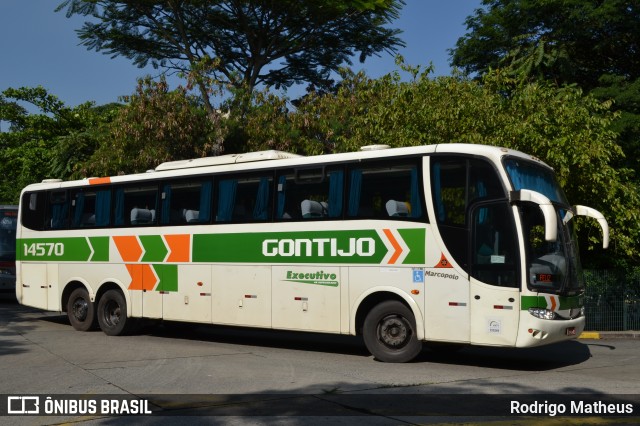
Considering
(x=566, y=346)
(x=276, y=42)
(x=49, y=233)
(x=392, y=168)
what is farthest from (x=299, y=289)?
(x=276, y=42)

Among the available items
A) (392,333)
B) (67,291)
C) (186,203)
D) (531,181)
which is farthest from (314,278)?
(67,291)

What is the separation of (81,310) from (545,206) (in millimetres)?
10762

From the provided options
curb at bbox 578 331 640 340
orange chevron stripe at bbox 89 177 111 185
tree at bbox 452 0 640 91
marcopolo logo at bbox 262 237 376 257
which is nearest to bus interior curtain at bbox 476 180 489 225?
marcopolo logo at bbox 262 237 376 257

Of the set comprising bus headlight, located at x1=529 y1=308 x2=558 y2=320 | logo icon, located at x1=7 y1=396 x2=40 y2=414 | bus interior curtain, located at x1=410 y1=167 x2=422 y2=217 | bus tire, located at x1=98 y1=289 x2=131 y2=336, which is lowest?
logo icon, located at x1=7 y1=396 x2=40 y2=414

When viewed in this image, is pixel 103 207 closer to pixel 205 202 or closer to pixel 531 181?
pixel 205 202

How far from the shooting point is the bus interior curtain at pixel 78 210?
1714 cm

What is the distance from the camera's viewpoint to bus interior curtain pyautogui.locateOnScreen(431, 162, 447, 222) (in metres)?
11.7

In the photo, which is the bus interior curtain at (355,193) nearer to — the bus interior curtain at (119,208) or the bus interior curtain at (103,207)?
the bus interior curtain at (119,208)

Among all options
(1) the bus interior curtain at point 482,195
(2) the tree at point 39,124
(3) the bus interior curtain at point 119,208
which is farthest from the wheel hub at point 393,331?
(2) the tree at point 39,124

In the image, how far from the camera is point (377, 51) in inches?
1250

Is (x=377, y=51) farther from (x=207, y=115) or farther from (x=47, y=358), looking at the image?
(x=47, y=358)

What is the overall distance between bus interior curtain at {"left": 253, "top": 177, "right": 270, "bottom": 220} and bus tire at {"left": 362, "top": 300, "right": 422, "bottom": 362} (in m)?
2.73

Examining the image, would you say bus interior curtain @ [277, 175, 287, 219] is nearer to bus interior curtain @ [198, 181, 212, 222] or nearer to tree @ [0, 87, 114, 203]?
bus interior curtain @ [198, 181, 212, 222]

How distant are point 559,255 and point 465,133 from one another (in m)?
6.54
